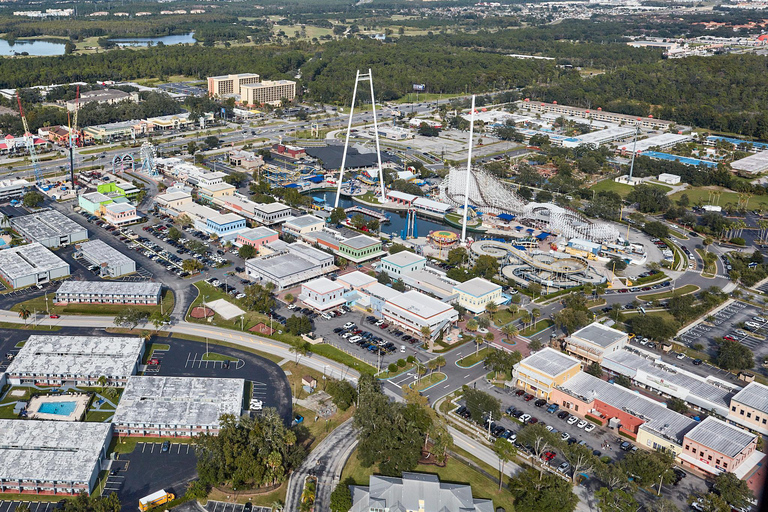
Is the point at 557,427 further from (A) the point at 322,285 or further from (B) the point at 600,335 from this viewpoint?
(A) the point at 322,285

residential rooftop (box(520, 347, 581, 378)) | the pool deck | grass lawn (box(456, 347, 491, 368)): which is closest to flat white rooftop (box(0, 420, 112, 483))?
the pool deck

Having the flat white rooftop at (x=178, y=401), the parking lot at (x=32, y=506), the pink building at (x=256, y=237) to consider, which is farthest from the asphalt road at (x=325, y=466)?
the pink building at (x=256, y=237)

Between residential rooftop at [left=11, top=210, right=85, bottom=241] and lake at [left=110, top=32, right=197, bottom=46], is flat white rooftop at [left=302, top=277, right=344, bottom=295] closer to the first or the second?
residential rooftop at [left=11, top=210, right=85, bottom=241]

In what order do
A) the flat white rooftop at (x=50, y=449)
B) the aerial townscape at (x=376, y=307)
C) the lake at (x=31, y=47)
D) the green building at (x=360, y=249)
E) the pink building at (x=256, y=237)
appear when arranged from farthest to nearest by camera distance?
the lake at (x=31, y=47) < the pink building at (x=256, y=237) < the green building at (x=360, y=249) < the aerial townscape at (x=376, y=307) < the flat white rooftop at (x=50, y=449)

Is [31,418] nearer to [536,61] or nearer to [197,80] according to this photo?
[197,80]

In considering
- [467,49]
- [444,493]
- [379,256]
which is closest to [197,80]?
[467,49]

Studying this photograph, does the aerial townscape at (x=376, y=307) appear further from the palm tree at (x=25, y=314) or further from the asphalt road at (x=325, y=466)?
the palm tree at (x=25, y=314)

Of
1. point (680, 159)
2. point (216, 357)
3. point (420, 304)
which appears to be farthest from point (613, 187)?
point (216, 357)
